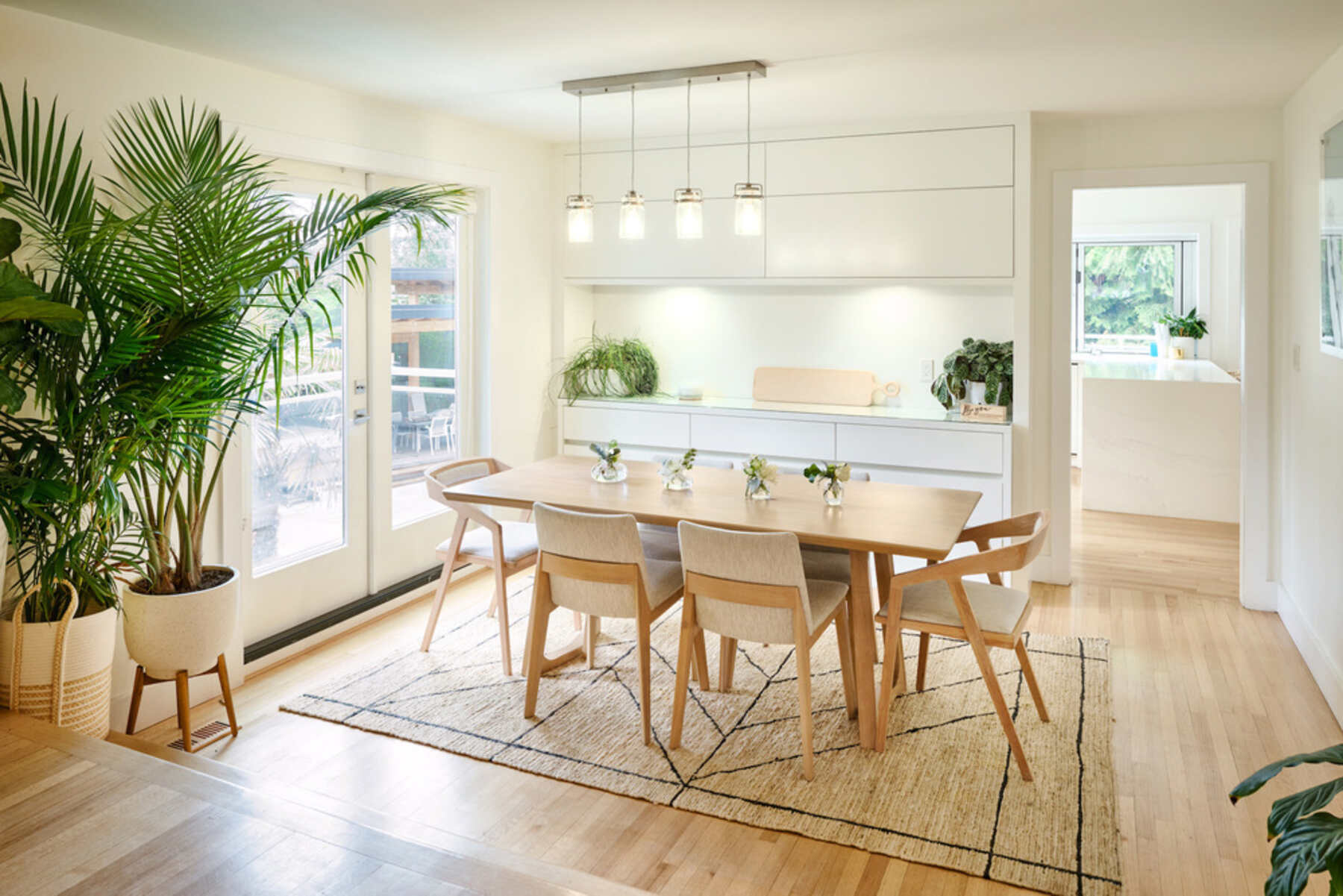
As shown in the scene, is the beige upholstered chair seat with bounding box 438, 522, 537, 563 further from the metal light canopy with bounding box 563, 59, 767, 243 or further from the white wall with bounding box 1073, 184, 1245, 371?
the white wall with bounding box 1073, 184, 1245, 371

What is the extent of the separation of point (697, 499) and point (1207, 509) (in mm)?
4577

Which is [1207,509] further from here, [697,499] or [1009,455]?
[697,499]

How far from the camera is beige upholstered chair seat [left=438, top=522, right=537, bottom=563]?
4.01 meters

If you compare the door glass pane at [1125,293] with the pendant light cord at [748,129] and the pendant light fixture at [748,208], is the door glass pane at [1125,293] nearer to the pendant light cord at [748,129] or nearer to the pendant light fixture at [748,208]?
the pendant light cord at [748,129]

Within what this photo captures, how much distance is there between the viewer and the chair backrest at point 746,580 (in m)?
2.96

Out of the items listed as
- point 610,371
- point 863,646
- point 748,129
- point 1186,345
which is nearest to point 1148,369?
point 1186,345

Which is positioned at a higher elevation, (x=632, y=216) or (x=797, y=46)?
(x=797, y=46)

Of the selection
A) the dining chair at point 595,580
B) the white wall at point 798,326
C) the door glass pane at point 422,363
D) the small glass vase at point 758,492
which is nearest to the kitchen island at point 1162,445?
the white wall at point 798,326

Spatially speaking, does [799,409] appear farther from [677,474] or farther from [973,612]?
[973,612]

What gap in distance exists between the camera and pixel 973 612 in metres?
3.17

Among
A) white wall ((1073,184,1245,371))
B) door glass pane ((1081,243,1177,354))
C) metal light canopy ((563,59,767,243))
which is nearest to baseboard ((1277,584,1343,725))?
metal light canopy ((563,59,767,243))

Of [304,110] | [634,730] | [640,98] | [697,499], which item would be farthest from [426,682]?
[640,98]

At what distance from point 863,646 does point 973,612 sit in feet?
1.20

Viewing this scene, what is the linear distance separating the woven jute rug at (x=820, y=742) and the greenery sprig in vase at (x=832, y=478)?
75cm
